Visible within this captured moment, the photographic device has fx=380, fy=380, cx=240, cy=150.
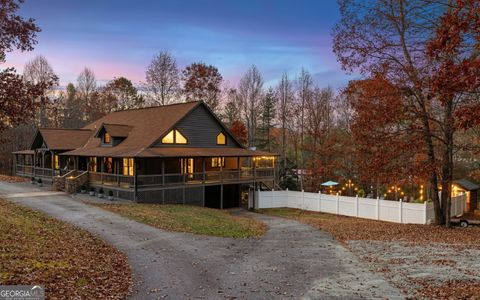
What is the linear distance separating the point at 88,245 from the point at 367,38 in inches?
659

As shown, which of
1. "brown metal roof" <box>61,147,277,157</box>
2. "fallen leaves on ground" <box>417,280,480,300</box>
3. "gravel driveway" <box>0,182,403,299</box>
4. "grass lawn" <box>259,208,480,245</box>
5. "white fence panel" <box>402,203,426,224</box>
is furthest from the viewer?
"brown metal roof" <box>61,147,277,157</box>

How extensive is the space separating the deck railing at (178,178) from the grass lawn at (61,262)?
41.9 ft

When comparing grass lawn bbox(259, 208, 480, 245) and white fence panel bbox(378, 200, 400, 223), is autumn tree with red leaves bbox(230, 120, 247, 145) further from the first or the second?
grass lawn bbox(259, 208, 480, 245)

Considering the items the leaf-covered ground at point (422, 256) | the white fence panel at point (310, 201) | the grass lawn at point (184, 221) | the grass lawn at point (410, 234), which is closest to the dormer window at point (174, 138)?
the grass lawn at point (184, 221)

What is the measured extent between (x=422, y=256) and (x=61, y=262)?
1200 cm

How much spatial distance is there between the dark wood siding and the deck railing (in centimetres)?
317

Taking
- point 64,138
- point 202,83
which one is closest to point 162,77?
point 202,83

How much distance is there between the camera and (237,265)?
12680 mm

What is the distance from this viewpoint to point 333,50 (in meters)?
20.8

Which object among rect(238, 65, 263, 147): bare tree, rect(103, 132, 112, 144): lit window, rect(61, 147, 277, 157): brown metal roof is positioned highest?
rect(238, 65, 263, 147): bare tree

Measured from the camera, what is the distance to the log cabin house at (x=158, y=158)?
96.8 ft

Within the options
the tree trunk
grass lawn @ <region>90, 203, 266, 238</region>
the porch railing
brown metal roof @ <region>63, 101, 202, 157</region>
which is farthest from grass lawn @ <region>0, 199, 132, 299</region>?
the porch railing

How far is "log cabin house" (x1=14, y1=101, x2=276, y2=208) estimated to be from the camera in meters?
29.5

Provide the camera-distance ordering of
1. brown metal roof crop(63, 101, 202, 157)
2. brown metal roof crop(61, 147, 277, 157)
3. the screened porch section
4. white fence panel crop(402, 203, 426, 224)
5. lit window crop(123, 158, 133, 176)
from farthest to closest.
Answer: lit window crop(123, 158, 133, 176)
brown metal roof crop(63, 101, 202, 157)
the screened porch section
brown metal roof crop(61, 147, 277, 157)
white fence panel crop(402, 203, 426, 224)
